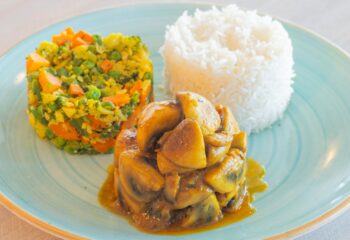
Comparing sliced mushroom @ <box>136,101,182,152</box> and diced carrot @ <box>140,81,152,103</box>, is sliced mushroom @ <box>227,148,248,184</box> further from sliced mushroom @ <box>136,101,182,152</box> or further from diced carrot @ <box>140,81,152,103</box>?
diced carrot @ <box>140,81,152,103</box>

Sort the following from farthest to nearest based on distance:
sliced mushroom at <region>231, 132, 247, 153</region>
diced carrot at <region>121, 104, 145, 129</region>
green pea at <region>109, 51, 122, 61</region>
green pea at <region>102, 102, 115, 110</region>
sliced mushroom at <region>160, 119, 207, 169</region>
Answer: green pea at <region>109, 51, 122, 61</region>, diced carrot at <region>121, 104, 145, 129</region>, green pea at <region>102, 102, 115, 110</region>, sliced mushroom at <region>231, 132, 247, 153</region>, sliced mushroom at <region>160, 119, 207, 169</region>

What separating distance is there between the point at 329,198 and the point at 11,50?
2.24 meters

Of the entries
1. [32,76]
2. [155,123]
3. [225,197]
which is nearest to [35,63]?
[32,76]

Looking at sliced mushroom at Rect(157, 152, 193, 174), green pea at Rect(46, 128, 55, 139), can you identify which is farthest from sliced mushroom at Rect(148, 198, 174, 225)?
green pea at Rect(46, 128, 55, 139)

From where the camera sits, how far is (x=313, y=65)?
3.49 meters

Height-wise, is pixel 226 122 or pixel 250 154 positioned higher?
pixel 226 122

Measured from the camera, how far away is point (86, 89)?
2918mm

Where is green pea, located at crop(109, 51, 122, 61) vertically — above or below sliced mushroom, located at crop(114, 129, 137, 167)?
above

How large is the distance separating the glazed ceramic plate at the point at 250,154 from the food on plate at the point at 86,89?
0.13 meters

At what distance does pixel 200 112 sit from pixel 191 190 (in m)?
0.35

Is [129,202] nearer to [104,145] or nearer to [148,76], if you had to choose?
[104,145]

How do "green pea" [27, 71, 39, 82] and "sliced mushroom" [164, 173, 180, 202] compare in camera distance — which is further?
"green pea" [27, 71, 39, 82]

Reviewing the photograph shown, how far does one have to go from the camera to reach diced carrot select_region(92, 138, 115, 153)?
9.63 ft

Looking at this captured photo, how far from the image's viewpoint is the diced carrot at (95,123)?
2.82 meters
